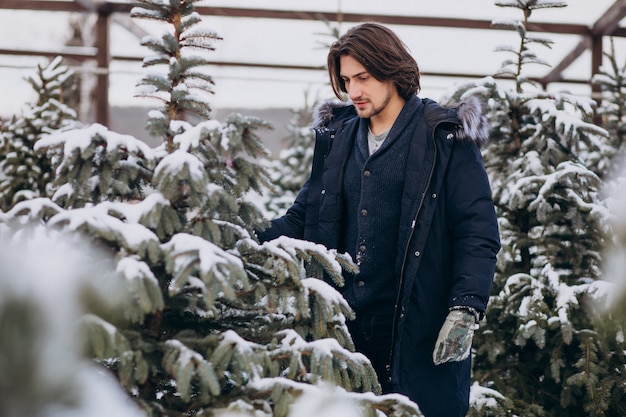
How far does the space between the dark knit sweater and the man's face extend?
10 cm

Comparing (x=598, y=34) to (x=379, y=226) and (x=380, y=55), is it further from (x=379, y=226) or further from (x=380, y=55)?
(x=379, y=226)

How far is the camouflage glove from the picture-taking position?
8.98 feet

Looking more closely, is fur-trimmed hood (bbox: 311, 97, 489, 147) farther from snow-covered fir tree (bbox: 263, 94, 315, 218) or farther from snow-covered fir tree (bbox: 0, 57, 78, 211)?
snow-covered fir tree (bbox: 263, 94, 315, 218)

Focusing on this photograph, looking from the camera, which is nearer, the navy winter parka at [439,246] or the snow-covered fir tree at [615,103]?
the navy winter parka at [439,246]

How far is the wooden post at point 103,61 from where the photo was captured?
9172mm

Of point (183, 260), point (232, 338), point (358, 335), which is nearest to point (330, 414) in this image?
point (232, 338)

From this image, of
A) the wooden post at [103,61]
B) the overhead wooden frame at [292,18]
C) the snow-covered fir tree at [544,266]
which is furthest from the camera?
the wooden post at [103,61]

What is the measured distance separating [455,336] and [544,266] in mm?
1438

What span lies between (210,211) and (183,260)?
25 centimetres

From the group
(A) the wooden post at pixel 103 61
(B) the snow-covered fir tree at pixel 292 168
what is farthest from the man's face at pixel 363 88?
(A) the wooden post at pixel 103 61

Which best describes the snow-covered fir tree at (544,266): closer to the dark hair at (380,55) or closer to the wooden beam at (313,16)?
the dark hair at (380,55)

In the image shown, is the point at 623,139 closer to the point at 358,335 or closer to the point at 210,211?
the point at 358,335

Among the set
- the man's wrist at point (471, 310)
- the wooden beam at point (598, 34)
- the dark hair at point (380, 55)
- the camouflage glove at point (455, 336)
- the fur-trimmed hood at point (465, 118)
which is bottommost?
the camouflage glove at point (455, 336)

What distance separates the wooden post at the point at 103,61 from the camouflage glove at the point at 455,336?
7052 mm
